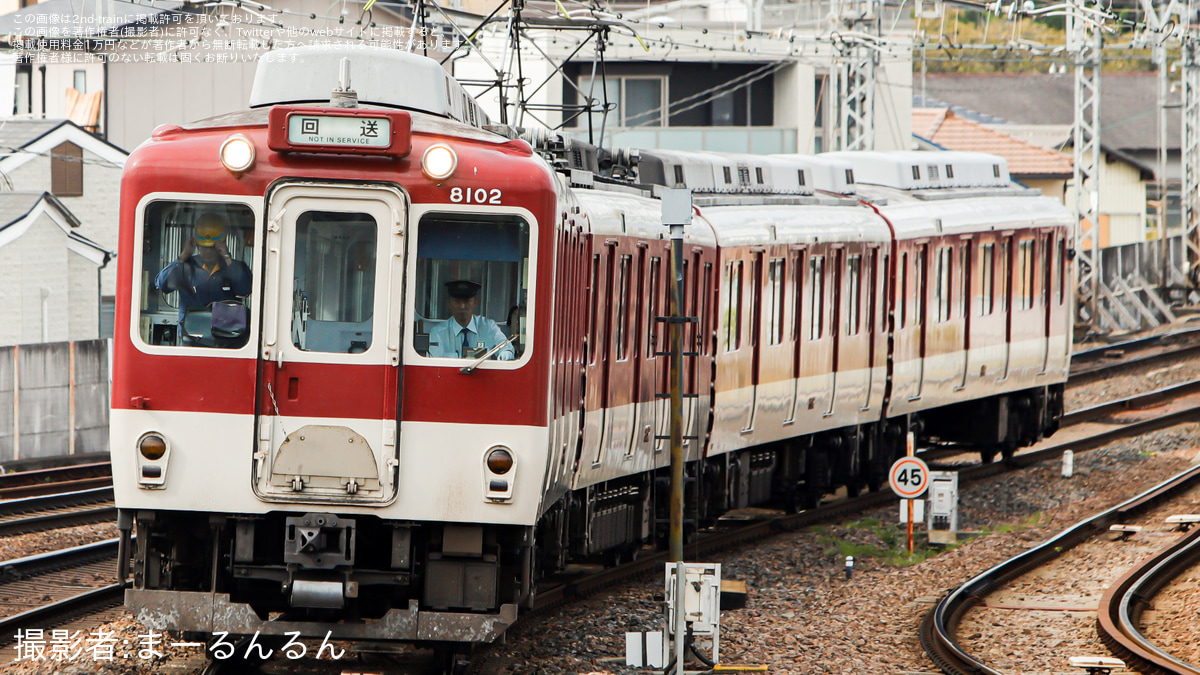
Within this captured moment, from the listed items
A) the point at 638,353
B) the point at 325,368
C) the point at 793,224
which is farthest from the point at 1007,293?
the point at 325,368

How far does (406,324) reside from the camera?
8.07 metres

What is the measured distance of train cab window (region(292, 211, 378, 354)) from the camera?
806 centimetres

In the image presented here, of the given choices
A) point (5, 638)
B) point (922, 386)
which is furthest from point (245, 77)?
point (5, 638)

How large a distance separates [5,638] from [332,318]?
10.0ft

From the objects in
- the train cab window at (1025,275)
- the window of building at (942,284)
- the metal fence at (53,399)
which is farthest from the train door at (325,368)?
the train cab window at (1025,275)

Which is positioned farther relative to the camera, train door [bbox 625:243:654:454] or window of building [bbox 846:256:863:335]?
window of building [bbox 846:256:863:335]

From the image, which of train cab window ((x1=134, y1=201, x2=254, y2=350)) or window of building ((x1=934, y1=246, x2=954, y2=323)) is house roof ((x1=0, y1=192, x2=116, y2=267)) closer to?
window of building ((x1=934, y1=246, x2=954, y2=323))

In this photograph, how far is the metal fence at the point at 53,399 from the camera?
1966 centimetres

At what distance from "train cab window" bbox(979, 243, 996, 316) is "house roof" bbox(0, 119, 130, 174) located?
45.6ft

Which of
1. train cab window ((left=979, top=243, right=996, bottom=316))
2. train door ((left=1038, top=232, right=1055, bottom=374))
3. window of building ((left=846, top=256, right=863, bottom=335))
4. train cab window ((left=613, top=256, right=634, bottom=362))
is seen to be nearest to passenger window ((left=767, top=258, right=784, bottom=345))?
window of building ((left=846, top=256, right=863, bottom=335))

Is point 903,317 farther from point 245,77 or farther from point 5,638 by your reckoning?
point 245,77

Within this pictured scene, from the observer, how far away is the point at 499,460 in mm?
8141

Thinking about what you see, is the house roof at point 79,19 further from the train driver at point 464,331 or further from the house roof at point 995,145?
the house roof at point 995,145

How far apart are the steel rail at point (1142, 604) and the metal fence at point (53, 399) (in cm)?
1241
